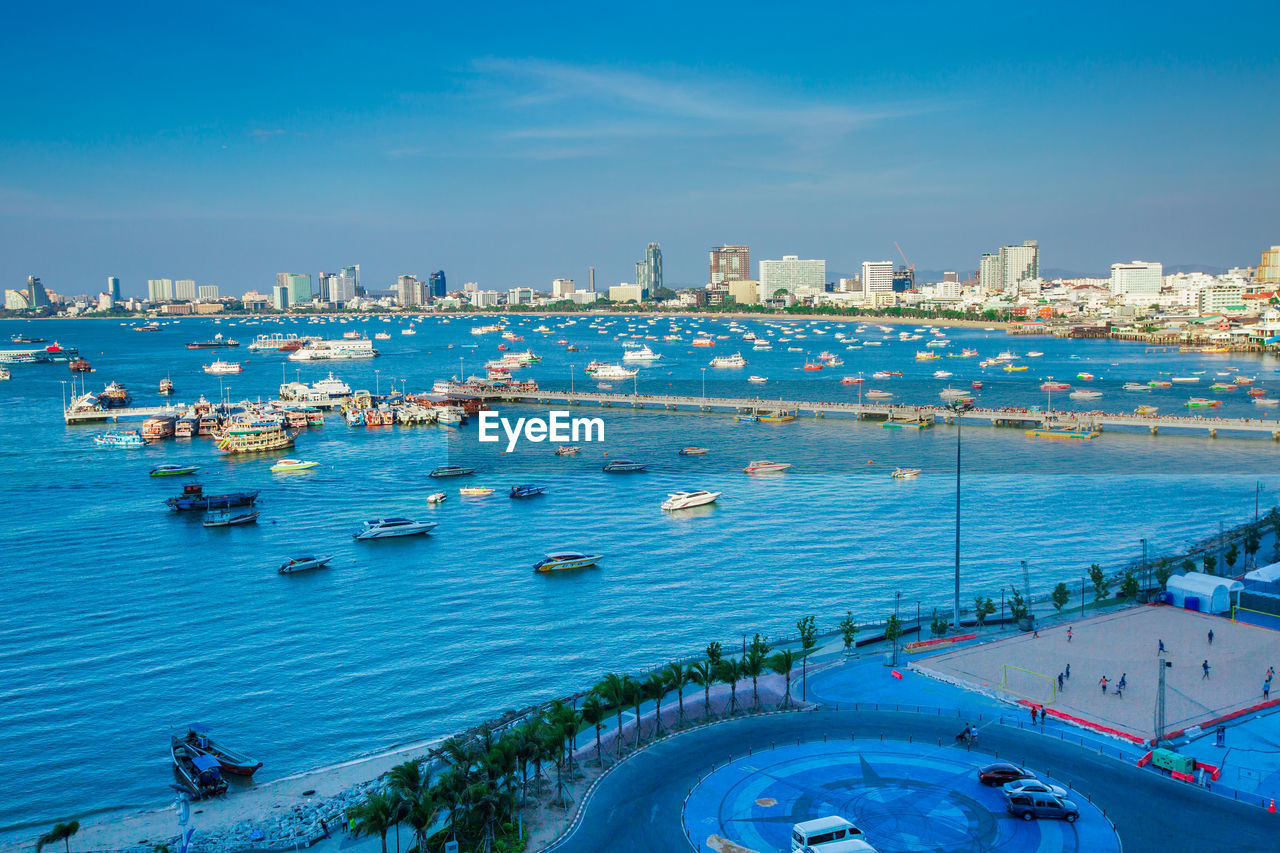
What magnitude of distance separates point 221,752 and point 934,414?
5190 cm

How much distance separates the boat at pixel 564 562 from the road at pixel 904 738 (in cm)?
1363

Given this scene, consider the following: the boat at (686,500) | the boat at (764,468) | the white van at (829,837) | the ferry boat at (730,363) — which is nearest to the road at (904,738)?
the white van at (829,837)

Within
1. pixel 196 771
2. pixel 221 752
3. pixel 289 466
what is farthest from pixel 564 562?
pixel 289 466

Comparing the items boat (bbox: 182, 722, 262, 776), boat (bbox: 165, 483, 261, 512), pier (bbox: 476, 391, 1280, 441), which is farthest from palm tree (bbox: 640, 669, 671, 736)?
pier (bbox: 476, 391, 1280, 441)

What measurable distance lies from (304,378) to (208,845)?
3512 inches

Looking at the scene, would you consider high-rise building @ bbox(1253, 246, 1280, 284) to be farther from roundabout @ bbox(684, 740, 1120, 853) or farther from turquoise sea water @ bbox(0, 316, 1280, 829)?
roundabout @ bbox(684, 740, 1120, 853)

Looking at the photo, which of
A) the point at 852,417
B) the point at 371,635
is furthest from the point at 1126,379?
the point at 371,635

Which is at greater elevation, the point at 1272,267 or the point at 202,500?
the point at 1272,267

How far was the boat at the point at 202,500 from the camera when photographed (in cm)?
4059

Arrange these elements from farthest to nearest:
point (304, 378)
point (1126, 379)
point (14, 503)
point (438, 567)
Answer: point (304, 378)
point (1126, 379)
point (14, 503)
point (438, 567)

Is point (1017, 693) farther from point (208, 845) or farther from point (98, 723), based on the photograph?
point (98, 723)

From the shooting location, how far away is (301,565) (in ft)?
103

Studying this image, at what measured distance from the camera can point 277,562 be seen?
32.9 m

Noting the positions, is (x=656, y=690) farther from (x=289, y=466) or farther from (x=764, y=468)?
(x=289, y=466)
